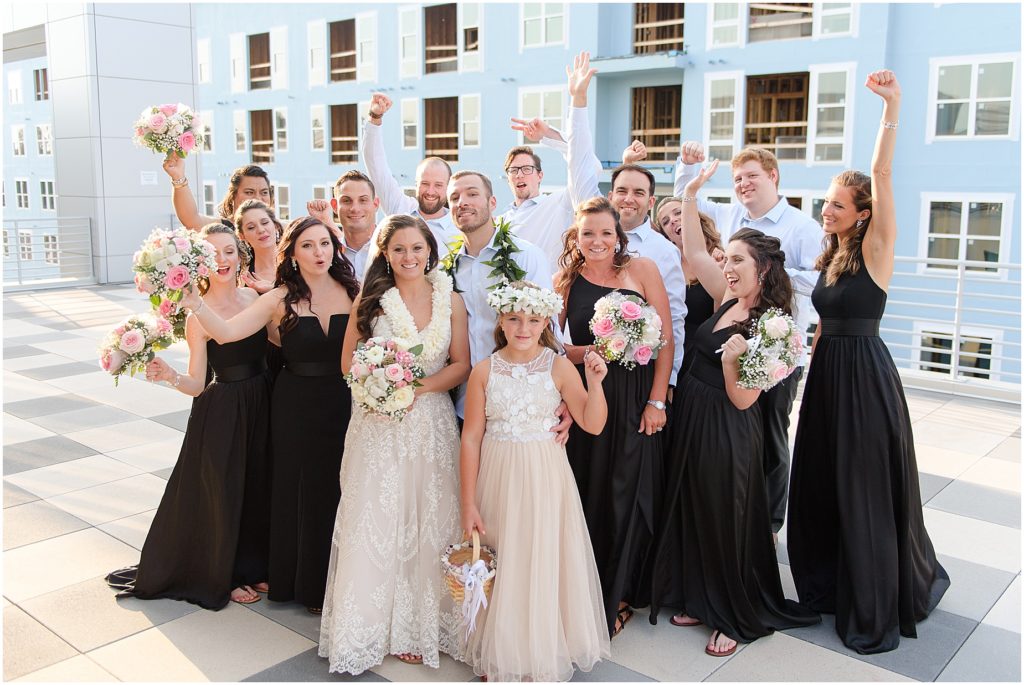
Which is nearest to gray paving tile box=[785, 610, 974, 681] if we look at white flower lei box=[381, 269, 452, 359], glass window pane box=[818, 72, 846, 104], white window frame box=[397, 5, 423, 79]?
white flower lei box=[381, 269, 452, 359]

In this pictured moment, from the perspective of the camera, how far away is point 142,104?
51.9 ft

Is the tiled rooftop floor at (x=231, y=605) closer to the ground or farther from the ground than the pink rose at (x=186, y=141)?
closer to the ground

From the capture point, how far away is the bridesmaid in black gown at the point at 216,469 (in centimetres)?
409

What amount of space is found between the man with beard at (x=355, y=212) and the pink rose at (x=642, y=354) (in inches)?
81.9

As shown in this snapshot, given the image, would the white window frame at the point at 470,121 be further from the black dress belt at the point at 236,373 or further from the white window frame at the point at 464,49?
the black dress belt at the point at 236,373

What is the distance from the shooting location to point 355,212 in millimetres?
5086

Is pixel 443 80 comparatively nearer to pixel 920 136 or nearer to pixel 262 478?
pixel 920 136

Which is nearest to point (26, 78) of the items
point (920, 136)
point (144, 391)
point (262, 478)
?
point (144, 391)

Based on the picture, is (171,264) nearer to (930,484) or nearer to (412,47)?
(930,484)

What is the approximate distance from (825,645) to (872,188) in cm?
208

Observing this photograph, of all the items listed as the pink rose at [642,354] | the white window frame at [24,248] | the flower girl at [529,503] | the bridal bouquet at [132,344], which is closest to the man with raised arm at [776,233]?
the pink rose at [642,354]

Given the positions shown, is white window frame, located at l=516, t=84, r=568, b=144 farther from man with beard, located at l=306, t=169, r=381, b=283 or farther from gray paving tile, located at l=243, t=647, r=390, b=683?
gray paving tile, located at l=243, t=647, r=390, b=683

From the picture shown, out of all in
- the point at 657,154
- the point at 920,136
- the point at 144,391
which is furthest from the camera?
the point at 657,154

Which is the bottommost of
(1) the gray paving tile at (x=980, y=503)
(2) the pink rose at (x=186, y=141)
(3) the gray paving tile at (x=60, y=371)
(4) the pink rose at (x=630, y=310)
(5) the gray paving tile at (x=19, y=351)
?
(1) the gray paving tile at (x=980, y=503)
